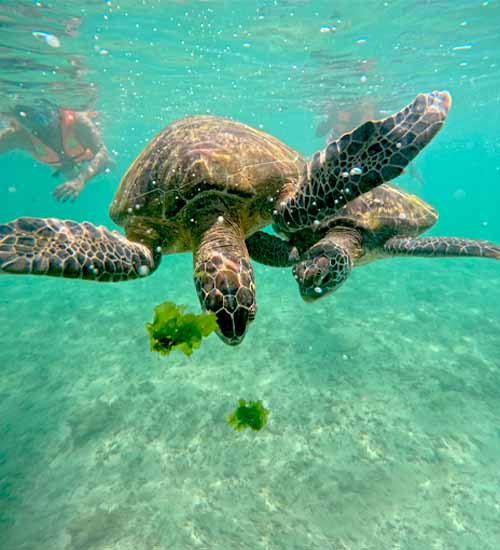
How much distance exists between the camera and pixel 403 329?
10508 millimetres

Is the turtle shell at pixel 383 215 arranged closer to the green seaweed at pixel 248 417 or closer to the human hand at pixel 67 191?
the green seaweed at pixel 248 417

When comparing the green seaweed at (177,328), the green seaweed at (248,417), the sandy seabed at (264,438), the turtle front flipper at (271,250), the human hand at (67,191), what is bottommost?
the sandy seabed at (264,438)

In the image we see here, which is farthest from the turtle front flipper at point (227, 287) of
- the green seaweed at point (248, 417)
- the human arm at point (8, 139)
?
the human arm at point (8, 139)

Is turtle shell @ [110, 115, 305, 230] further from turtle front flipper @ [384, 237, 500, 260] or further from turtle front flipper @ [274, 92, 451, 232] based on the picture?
turtle front flipper @ [384, 237, 500, 260]

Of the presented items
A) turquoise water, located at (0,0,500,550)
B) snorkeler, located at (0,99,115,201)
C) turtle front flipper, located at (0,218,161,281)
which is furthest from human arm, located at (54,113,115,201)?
turtle front flipper, located at (0,218,161,281)

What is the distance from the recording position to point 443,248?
15.1ft

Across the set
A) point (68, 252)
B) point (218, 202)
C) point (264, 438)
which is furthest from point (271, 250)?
point (264, 438)

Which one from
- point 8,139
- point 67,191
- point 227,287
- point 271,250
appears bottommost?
point 67,191

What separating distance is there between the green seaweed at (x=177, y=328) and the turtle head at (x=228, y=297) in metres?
0.15

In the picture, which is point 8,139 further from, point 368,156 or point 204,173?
point 368,156

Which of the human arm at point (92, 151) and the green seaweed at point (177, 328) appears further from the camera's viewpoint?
the human arm at point (92, 151)

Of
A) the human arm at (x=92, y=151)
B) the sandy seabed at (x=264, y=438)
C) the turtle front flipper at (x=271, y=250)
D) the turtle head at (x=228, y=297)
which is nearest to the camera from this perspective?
the turtle head at (x=228, y=297)

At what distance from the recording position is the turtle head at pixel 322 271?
4066 mm

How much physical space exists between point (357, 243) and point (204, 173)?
2411mm
